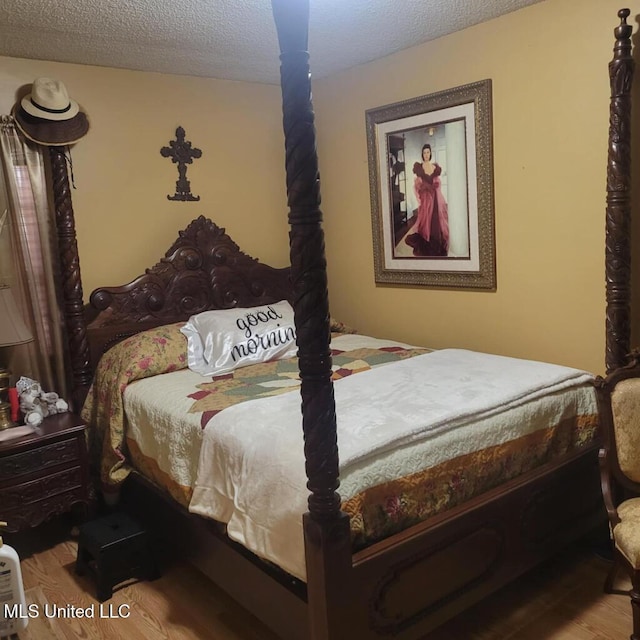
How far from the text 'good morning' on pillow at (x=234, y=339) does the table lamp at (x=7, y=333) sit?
2.61 ft

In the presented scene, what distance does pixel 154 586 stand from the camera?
2.62 meters

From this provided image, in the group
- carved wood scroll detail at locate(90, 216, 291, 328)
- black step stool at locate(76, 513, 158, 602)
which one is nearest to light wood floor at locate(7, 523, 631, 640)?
black step stool at locate(76, 513, 158, 602)

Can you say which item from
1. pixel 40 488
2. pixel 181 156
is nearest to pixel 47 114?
pixel 181 156

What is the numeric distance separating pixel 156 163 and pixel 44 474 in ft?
6.02

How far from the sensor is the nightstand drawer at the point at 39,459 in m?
2.70

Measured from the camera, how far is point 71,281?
319cm

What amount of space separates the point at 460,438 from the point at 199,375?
146 centimetres

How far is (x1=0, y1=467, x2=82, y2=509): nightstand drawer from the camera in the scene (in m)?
2.72

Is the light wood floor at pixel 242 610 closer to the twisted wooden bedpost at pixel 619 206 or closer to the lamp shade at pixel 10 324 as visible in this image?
the twisted wooden bedpost at pixel 619 206

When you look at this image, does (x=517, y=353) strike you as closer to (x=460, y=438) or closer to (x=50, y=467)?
(x=460, y=438)

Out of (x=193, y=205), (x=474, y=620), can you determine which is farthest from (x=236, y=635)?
(x=193, y=205)

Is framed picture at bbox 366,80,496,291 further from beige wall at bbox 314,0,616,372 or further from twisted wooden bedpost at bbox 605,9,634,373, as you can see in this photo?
twisted wooden bedpost at bbox 605,9,634,373

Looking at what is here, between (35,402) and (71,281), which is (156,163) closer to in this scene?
(71,281)

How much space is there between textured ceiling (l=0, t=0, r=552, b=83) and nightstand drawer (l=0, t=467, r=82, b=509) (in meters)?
2.02
